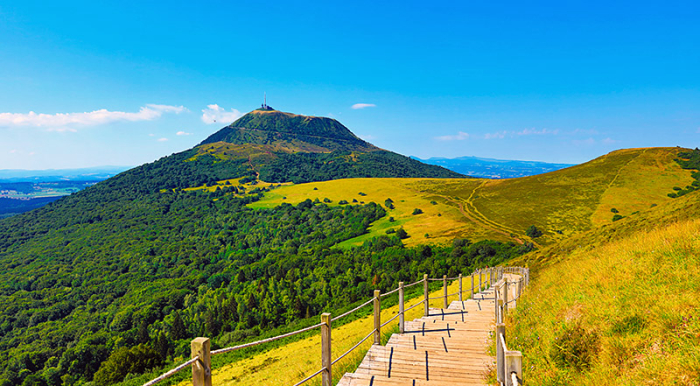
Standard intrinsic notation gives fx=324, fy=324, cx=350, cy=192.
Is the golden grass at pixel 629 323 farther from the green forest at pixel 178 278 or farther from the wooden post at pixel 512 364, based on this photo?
the green forest at pixel 178 278

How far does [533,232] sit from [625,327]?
77.3m

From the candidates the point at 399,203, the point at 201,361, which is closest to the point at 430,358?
the point at 201,361

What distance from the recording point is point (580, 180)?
9988cm

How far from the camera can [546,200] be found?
91875 mm

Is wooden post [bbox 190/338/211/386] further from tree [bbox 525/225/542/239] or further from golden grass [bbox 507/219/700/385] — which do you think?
tree [bbox 525/225/542/239]

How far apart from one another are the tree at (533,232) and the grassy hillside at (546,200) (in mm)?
951

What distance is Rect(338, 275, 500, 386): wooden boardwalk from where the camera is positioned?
19.3ft

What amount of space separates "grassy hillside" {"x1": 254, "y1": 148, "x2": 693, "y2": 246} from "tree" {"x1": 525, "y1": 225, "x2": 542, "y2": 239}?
37.4 inches

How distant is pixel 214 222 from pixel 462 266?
121 m

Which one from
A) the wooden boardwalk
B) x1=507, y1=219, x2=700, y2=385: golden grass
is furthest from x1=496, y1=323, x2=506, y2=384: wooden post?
the wooden boardwalk

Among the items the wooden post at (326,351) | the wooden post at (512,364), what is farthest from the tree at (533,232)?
the wooden post at (512,364)

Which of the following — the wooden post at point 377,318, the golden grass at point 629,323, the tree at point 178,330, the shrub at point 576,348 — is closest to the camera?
the golden grass at point 629,323

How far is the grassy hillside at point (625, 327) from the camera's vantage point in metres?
3.99

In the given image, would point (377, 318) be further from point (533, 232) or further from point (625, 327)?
point (533, 232)
